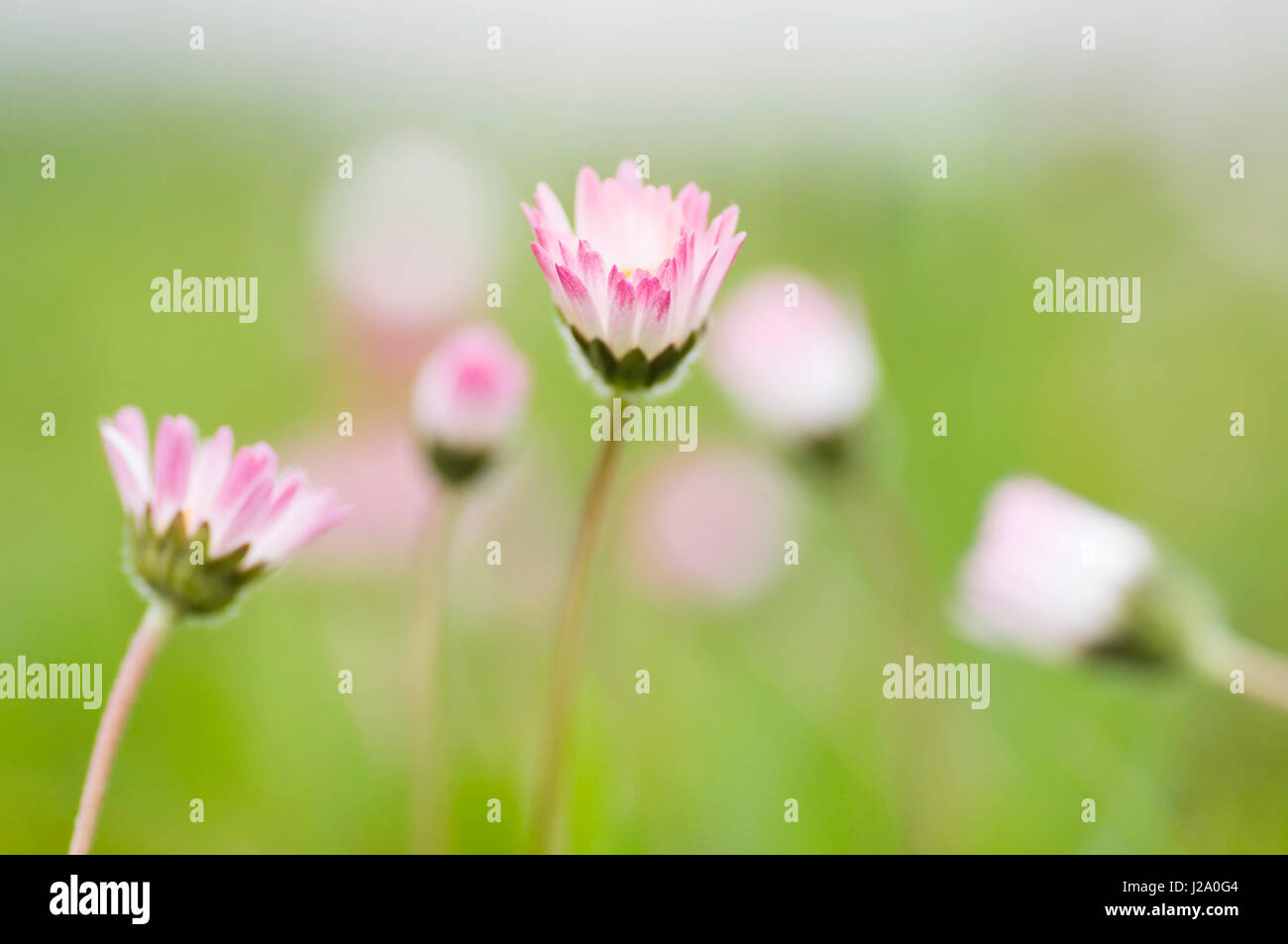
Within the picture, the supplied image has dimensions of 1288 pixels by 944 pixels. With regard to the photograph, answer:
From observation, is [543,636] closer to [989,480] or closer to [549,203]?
[989,480]

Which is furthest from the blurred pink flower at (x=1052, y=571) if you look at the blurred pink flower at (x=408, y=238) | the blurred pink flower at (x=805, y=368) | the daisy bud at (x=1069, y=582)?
the blurred pink flower at (x=408, y=238)

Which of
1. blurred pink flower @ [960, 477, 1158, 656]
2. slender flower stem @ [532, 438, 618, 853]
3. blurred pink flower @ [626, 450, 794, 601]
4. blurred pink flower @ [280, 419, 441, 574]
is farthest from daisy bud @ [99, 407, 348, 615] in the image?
blurred pink flower @ [626, 450, 794, 601]

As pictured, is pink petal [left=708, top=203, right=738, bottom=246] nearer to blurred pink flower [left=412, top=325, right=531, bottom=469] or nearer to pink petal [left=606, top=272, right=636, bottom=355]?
pink petal [left=606, top=272, right=636, bottom=355]

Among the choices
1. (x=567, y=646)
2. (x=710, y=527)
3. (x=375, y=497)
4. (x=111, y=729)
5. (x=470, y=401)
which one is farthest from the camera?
(x=710, y=527)

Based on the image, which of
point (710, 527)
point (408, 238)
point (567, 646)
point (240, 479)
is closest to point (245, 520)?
point (240, 479)

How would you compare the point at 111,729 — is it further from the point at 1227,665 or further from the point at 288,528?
the point at 1227,665

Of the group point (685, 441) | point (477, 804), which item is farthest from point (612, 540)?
point (477, 804)
